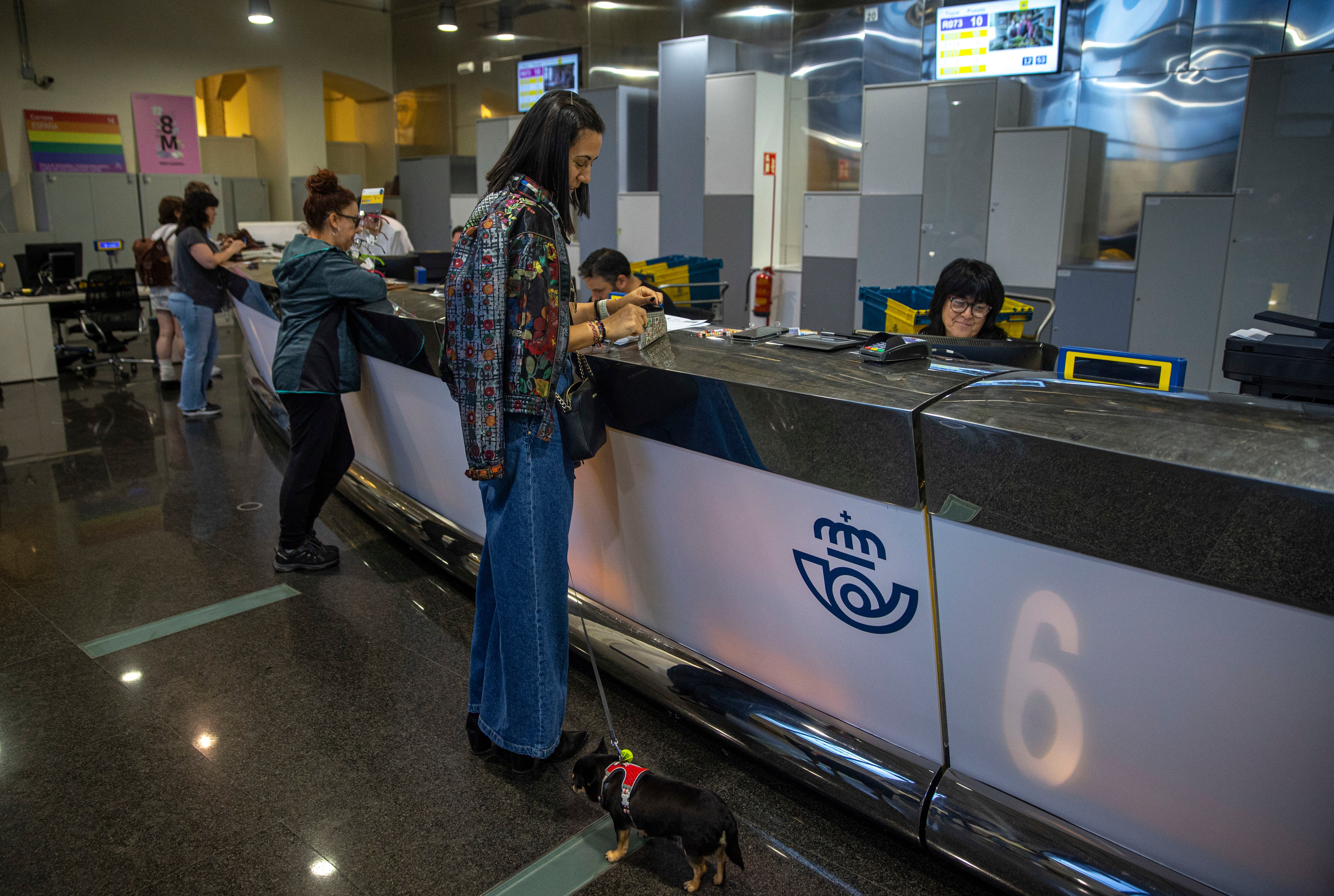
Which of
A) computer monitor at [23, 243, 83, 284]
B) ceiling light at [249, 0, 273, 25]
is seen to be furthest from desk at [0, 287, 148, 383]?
ceiling light at [249, 0, 273, 25]

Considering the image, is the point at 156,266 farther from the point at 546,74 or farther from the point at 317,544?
the point at 546,74

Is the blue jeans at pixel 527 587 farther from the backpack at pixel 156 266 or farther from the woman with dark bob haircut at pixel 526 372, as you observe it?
the backpack at pixel 156 266

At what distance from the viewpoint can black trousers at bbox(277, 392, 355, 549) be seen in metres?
3.11

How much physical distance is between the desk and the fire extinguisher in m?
5.93

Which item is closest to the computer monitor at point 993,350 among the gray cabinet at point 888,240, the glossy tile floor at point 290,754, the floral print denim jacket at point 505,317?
the floral print denim jacket at point 505,317

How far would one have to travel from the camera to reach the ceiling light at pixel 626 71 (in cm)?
955

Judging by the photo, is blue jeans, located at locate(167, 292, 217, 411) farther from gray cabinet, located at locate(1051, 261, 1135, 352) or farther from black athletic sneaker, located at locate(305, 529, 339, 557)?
gray cabinet, located at locate(1051, 261, 1135, 352)

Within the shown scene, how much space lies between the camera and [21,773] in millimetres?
2090

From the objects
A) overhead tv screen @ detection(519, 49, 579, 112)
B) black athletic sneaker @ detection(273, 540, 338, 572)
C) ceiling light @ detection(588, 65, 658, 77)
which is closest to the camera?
black athletic sneaker @ detection(273, 540, 338, 572)

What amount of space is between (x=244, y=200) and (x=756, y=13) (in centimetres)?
799

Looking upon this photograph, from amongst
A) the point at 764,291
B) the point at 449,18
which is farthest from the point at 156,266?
the point at 449,18

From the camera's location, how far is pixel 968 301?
9.86ft

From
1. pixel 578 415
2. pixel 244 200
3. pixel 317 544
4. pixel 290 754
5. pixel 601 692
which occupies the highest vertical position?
pixel 244 200

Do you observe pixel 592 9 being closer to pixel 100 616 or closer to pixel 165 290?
pixel 165 290
